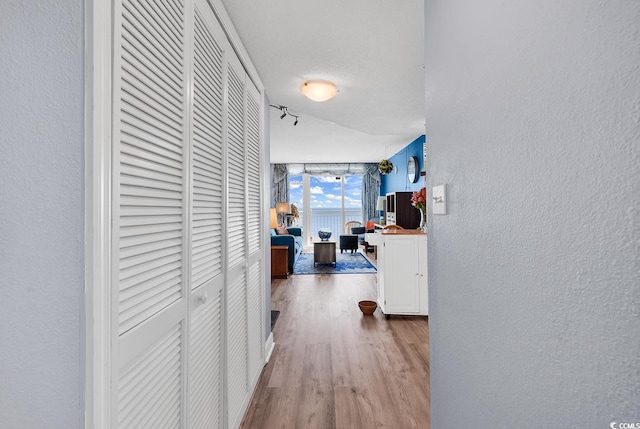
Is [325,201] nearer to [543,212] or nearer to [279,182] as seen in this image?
[279,182]

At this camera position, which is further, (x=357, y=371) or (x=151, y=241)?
(x=357, y=371)

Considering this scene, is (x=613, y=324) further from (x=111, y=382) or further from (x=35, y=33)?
(x=35, y=33)

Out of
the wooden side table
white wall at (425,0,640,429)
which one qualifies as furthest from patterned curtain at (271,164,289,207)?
white wall at (425,0,640,429)

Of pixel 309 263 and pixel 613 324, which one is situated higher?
pixel 613 324

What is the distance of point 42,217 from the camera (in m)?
0.71

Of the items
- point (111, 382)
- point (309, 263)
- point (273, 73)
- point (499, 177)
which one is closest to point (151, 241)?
point (111, 382)

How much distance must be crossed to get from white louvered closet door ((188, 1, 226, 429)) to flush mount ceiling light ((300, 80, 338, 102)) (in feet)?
3.65

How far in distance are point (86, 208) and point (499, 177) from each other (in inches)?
36.6

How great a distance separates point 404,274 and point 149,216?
3119mm

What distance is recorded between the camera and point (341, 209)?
982 cm

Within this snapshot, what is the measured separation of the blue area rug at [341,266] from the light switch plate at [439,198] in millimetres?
5038

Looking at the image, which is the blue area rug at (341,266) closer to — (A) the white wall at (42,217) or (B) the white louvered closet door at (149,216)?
(B) the white louvered closet door at (149,216)

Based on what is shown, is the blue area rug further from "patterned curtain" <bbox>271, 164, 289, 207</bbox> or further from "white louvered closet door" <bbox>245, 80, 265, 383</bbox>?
"white louvered closet door" <bbox>245, 80, 265, 383</bbox>

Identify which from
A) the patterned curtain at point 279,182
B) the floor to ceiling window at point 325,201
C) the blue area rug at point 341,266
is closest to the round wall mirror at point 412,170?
the blue area rug at point 341,266
